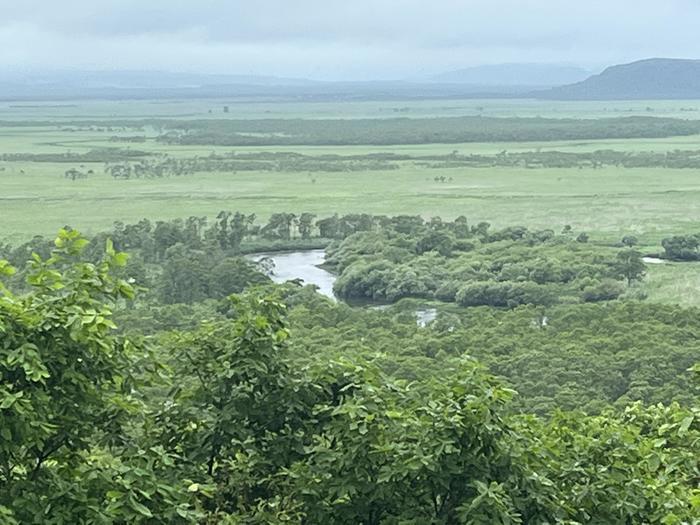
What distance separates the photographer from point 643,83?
173 m

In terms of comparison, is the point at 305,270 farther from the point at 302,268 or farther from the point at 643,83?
the point at 643,83

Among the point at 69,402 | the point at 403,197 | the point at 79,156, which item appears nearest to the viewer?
the point at 69,402

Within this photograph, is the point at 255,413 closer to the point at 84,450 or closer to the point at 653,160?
the point at 84,450

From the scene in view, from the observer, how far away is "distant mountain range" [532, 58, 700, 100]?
165250 mm

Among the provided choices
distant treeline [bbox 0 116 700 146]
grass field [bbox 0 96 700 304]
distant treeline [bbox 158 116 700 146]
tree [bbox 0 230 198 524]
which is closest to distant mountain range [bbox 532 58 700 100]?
distant treeline [bbox 0 116 700 146]

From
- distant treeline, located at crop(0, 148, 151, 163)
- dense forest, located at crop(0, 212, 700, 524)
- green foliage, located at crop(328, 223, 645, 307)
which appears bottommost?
distant treeline, located at crop(0, 148, 151, 163)

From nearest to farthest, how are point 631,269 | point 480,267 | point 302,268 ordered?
point 631,269 < point 480,267 < point 302,268

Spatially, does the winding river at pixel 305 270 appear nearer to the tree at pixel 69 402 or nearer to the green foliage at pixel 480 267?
the green foliage at pixel 480 267

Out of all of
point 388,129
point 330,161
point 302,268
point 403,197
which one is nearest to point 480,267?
point 302,268

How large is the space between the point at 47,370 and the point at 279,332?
50.9 inches

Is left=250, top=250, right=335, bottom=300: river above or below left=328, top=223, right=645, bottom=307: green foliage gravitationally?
below

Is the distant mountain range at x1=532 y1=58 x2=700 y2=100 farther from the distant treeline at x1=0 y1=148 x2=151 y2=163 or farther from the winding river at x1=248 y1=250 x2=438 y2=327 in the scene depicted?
the winding river at x1=248 y1=250 x2=438 y2=327

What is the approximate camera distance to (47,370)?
4.05m

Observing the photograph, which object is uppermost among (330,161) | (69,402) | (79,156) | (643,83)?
(69,402)
